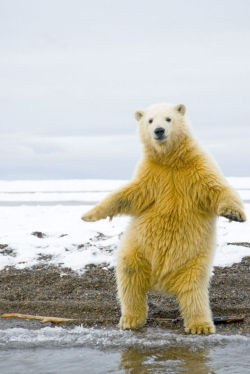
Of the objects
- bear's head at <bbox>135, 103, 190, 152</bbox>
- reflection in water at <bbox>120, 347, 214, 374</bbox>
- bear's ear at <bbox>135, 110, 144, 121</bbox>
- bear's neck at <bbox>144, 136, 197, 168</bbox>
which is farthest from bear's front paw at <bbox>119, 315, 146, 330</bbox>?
bear's ear at <bbox>135, 110, 144, 121</bbox>

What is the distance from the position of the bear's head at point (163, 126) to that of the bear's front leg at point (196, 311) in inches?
Result: 56.5

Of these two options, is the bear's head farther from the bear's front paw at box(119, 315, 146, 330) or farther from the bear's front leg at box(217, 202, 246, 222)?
the bear's front paw at box(119, 315, 146, 330)

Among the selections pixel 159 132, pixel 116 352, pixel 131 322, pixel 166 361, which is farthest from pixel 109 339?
pixel 159 132

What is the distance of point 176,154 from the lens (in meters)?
5.11

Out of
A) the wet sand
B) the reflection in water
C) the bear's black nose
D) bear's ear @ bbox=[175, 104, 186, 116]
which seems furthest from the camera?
the wet sand

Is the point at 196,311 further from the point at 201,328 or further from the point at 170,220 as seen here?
the point at 170,220

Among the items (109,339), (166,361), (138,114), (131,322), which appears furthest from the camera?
(138,114)

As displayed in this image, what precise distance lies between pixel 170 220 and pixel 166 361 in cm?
144

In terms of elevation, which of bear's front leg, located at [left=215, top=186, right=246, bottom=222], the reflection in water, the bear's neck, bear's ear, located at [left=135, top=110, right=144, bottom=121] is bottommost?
the reflection in water

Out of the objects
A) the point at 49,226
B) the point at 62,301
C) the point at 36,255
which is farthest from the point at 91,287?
the point at 49,226

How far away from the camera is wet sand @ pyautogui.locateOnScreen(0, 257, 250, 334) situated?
216 inches

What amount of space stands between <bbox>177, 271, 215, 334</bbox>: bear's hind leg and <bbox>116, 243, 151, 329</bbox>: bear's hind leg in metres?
0.43

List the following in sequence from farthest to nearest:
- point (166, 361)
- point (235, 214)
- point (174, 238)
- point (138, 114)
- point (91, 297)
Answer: point (91, 297) → point (138, 114) → point (174, 238) → point (235, 214) → point (166, 361)

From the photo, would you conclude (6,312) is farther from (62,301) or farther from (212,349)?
(212,349)
